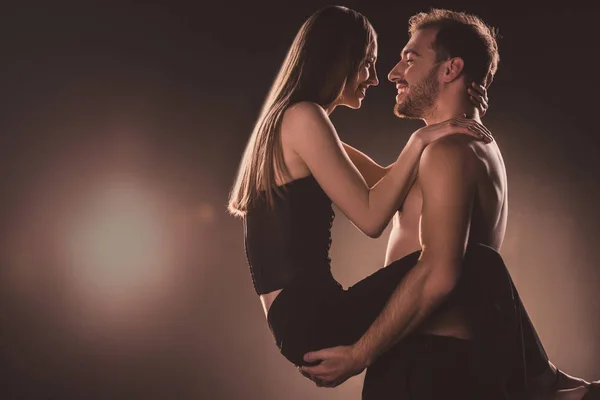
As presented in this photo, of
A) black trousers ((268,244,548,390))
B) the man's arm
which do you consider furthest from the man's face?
black trousers ((268,244,548,390))

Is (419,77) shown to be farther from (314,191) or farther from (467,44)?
(314,191)

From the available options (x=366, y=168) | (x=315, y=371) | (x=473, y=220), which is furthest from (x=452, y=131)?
(x=315, y=371)

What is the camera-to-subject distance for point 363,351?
1823 millimetres

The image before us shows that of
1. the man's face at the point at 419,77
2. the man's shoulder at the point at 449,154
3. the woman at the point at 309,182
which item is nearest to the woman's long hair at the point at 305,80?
the woman at the point at 309,182

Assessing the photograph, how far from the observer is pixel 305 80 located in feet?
6.73

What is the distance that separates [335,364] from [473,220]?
505 millimetres

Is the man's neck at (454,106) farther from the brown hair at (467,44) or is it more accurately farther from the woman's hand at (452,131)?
the woman's hand at (452,131)

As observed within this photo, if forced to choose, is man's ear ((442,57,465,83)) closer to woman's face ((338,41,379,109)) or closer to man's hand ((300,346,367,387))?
woman's face ((338,41,379,109))

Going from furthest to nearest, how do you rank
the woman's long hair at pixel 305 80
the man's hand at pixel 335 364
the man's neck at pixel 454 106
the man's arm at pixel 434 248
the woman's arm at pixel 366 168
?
the woman's arm at pixel 366 168
the man's neck at pixel 454 106
the woman's long hair at pixel 305 80
the man's hand at pixel 335 364
the man's arm at pixel 434 248

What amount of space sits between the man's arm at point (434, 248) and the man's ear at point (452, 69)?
34cm

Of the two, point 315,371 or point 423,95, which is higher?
point 423,95

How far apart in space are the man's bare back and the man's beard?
0.24 meters

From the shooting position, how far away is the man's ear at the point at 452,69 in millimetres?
2098

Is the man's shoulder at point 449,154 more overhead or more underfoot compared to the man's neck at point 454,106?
more underfoot
